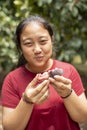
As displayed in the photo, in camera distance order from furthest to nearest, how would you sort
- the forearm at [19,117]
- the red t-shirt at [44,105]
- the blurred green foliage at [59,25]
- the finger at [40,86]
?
the blurred green foliage at [59,25]
the red t-shirt at [44,105]
the forearm at [19,117]
the finger at [40,86]

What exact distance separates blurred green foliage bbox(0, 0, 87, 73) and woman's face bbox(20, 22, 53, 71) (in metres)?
2.16

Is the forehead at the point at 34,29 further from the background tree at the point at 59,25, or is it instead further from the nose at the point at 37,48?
the background tree at the point at 59,25

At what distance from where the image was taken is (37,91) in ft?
6.31

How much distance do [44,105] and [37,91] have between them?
9.1 inches

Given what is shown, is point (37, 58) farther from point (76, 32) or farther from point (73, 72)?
point (76, 32)

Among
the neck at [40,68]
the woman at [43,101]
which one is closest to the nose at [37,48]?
the woman at [43,101]

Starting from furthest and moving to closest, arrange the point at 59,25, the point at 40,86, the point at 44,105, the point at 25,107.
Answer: the point at 59,25 → the point at 44,105 → the point at 25,107 → the point at 40,86

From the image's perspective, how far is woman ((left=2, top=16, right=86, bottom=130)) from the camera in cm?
206

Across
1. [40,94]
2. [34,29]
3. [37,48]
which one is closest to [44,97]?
[40,94]

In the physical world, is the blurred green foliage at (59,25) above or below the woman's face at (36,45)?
below

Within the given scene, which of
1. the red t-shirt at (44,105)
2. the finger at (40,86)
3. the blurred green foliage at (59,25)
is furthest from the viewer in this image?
the blurred green foliage at (59,25)

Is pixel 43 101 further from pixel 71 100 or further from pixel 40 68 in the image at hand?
pixel 40 68

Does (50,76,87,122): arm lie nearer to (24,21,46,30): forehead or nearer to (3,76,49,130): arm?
(3,76,49,130): arm

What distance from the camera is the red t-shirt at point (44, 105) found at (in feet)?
7.00
